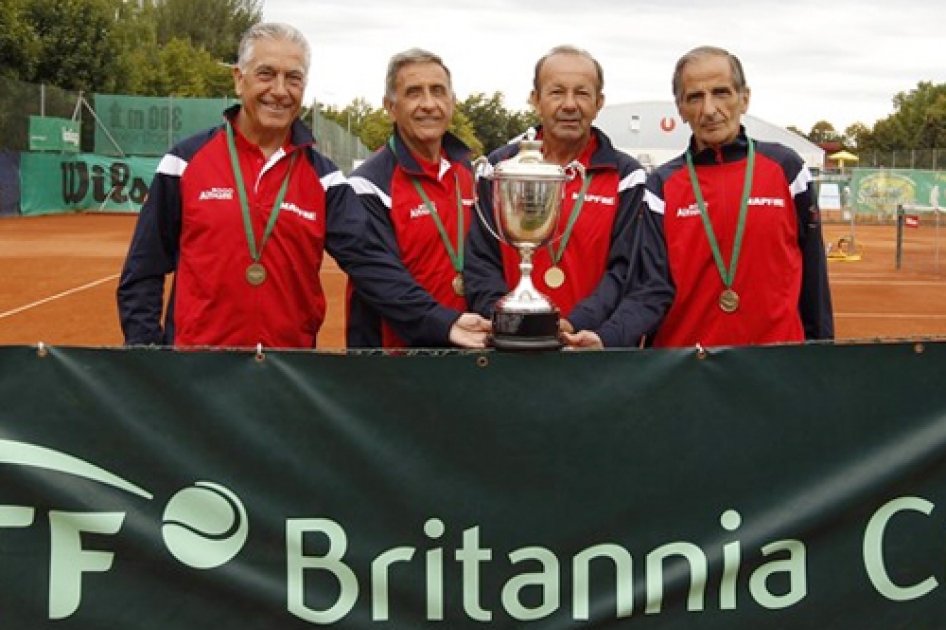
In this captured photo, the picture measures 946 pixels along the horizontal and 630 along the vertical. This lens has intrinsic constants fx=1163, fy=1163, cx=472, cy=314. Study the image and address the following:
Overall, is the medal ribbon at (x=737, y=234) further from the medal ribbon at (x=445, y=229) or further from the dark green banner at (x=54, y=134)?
the dark green banner at (x=54, y=134)

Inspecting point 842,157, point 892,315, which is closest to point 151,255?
point 892,315

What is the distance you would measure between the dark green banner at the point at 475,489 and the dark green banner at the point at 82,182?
27424 mm

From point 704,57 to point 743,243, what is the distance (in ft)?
1.97

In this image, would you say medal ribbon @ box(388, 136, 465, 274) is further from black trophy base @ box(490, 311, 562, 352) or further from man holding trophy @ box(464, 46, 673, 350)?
black trophy base @ box(490, 311, 562, 352)

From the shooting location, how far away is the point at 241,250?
11.6 ft

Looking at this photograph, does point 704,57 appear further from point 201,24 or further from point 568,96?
point 201,24

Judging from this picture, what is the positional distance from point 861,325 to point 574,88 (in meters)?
8.99

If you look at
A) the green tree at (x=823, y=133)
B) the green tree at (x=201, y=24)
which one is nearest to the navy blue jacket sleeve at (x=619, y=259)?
the green tree at (x=201, y=24)

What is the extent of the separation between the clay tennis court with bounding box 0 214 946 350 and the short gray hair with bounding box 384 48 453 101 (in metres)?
2.43

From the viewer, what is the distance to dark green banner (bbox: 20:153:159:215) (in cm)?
2902

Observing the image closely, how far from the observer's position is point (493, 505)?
2824 mm

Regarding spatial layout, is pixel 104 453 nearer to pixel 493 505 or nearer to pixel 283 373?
pixel 283 373

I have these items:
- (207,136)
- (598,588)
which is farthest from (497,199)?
(207,136)

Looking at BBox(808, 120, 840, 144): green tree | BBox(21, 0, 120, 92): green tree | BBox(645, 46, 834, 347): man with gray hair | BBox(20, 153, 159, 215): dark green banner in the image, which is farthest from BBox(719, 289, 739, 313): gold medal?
BBox(808, 120, 840, 144): green tree
